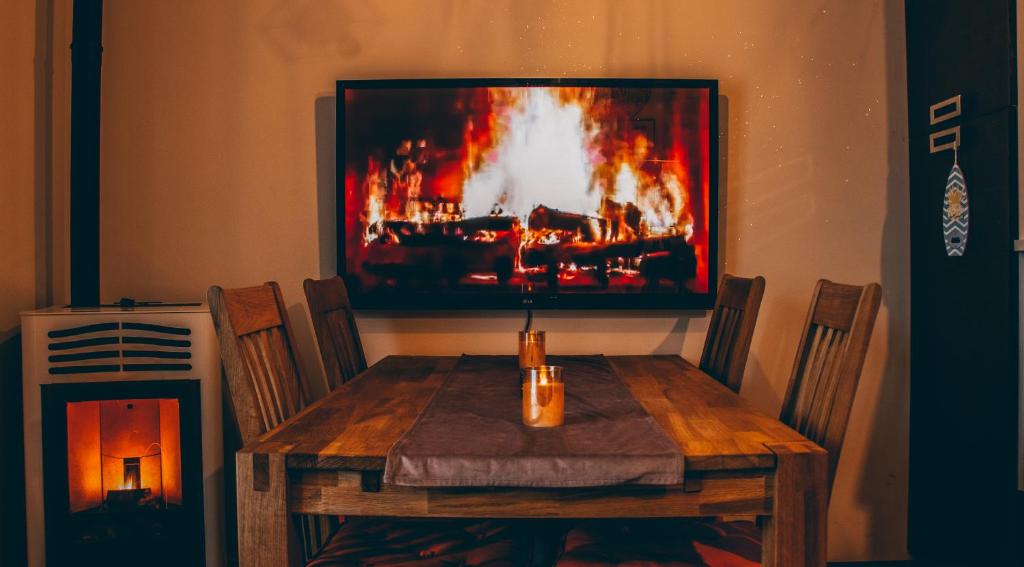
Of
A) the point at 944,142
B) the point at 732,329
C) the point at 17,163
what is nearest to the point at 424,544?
the point at 732,329

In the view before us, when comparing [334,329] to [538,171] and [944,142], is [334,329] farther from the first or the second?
[944,142]

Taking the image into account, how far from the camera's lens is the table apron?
1.12m

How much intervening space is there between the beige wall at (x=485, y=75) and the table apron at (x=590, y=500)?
1332mm

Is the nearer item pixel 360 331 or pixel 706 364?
pixel 706 364

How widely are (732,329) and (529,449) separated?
1121mm

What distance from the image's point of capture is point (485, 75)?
2.44 m

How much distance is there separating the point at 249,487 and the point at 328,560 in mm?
294

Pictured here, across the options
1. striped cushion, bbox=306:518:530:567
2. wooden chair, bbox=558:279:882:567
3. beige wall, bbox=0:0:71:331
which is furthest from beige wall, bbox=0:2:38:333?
wooden chair, bbox=558:279:882:567

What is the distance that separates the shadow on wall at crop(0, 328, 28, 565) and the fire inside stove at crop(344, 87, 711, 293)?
1.08 m

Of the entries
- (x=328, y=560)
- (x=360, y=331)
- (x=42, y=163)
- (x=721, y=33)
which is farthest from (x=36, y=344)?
(x=721, y=33)

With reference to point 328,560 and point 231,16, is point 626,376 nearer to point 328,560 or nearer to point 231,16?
point 328,560

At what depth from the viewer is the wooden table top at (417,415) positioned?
113cm

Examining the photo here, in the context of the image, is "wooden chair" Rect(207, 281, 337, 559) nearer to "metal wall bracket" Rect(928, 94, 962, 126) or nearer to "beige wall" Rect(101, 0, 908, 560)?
"beige wall" Rect(101, 0, 908, 560)

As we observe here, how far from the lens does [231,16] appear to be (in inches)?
96.3
